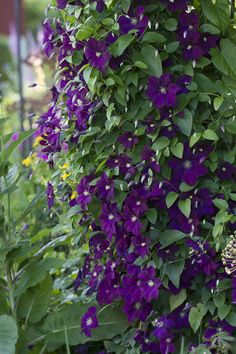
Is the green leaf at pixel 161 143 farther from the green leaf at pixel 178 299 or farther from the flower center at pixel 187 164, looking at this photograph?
the green leaf at pixel 178 299

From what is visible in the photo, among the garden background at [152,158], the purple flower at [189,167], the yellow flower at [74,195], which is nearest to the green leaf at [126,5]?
the garden background at [152,158]

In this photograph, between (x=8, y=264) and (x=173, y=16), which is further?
(x=8, y=264)

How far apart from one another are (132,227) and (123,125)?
1.24 feet

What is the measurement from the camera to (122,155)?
8.54 feet

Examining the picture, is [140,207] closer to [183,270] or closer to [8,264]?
[183,270]

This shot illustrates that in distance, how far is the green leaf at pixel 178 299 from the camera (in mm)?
2609

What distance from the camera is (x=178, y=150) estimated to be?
2.47 m

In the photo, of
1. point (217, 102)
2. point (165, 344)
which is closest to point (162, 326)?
point (165, 344)

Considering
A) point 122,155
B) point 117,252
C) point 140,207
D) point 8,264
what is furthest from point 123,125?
point 8,264

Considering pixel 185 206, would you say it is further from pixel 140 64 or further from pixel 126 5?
pixel 126 5

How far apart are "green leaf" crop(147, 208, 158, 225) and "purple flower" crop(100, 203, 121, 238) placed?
0.11m

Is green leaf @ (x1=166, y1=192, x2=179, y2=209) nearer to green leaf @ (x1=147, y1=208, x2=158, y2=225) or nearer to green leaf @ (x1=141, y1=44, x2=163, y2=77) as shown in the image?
green leaf @ (x1=147, y1=208, x2=158, y2=225)

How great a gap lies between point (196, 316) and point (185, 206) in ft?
1.33

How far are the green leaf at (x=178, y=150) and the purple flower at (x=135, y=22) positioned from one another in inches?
16.5
